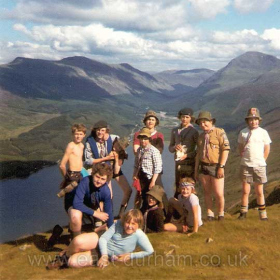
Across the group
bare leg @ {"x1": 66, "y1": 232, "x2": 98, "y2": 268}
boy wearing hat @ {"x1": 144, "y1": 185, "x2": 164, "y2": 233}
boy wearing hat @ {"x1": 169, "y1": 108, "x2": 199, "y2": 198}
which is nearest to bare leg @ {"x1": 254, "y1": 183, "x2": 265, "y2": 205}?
boy wearing hat @ {"x1": 169, "y1": 108, "x2": 199, "y2": 198}

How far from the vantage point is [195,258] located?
33.2 feet

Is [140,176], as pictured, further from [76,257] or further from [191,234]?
[76,257]

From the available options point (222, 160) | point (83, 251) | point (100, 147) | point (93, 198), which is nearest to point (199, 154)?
point (222, 160)

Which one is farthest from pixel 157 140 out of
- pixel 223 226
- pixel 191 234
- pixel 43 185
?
pixel 43 185

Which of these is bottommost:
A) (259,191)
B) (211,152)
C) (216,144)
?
(259,191)

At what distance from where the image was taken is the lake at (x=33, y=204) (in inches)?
4582

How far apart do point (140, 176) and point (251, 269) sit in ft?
15.8

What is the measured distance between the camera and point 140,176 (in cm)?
1191

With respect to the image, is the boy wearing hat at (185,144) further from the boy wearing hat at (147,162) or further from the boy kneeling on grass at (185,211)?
the boy wearing hat at (147,162)

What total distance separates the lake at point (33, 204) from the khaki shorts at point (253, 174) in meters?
93.2

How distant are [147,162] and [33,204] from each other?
139750 millimetres

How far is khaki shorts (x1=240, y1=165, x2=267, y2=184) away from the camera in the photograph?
1195cm

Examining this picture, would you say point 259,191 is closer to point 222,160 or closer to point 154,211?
point 222,160

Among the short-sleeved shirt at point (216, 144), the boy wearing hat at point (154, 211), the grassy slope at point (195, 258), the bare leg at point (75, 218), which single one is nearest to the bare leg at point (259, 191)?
the grassy slope at point (195, 258)
